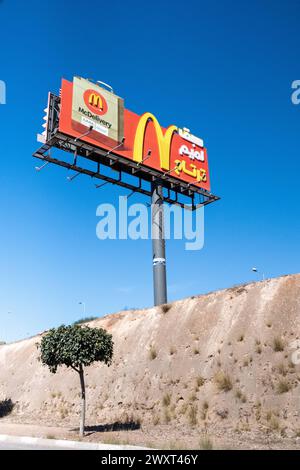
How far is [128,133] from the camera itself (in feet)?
104

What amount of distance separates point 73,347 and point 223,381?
740 cm

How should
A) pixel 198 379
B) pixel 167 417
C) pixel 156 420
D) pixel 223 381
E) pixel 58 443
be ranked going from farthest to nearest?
pixel 198 379 → pixel 156 420 → pixel 167 417 → pixel 223 381 → pixel 58 443

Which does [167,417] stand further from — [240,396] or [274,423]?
[274,423]

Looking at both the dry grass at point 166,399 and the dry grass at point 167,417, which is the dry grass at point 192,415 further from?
the dry grass at point 166,399

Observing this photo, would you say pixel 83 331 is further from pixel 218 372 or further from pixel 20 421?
pixel 20 421

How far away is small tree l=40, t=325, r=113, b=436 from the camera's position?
17.6m

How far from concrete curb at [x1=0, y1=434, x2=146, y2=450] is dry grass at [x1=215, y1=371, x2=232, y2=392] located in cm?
699

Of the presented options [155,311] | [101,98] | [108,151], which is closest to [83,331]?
[155,311]

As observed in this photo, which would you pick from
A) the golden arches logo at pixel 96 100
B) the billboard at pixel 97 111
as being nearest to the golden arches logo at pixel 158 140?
the billboard at pixel 97 111

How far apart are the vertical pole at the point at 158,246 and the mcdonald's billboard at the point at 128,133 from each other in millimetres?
2181

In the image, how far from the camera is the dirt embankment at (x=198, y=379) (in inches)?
630

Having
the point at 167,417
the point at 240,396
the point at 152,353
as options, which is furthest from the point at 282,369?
the point at 152,353
